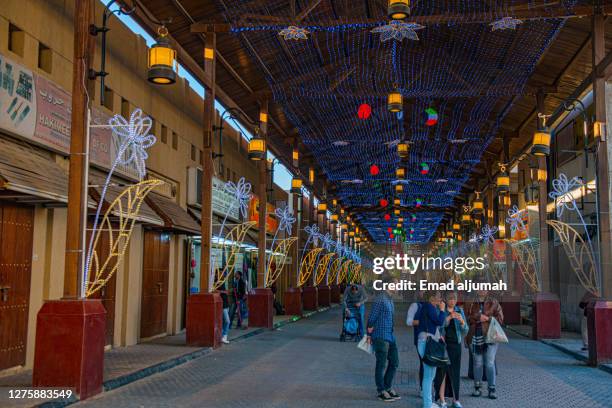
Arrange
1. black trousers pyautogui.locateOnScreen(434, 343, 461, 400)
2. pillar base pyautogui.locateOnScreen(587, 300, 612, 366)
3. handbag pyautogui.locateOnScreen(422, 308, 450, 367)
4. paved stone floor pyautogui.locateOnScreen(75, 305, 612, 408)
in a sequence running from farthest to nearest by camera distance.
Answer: pillar base pyautogui.locateOnScreen(587, 300, 612, 366) < paved stone floor pyautogui.locateOnScreen(75, 305, 612, 408) < black trousers pyautogui.locateOnScreen(434, 343, 461, 400) < handbag pyautogui.locateOnScreen(422, 308, 450, 367)

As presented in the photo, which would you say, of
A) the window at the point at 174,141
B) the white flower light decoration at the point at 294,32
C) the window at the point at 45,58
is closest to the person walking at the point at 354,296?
the window at the point at 174,141

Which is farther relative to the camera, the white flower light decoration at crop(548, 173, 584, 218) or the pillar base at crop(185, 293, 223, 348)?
the pillar base at crop(185, 293, 223, 348)

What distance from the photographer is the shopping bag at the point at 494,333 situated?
10430 millimetres

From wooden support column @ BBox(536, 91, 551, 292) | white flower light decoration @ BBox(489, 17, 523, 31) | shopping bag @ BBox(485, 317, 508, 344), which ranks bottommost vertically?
shopping bag @ BBox(485, 317, 508, 344)

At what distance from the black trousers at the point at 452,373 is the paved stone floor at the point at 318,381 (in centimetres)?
41

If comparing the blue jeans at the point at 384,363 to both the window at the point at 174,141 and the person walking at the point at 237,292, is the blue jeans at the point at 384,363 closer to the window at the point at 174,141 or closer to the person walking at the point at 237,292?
the window at the point at 174,141

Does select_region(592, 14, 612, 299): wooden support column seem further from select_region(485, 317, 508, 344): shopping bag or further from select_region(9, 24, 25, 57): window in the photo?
select_region(9, 24, 25, 57): window

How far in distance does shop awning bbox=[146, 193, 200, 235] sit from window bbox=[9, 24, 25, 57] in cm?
599

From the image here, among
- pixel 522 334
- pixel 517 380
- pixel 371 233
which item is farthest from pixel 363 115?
pixel 371 233

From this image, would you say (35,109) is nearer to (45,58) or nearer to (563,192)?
(45,58)

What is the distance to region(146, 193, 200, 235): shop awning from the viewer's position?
16.9 metres

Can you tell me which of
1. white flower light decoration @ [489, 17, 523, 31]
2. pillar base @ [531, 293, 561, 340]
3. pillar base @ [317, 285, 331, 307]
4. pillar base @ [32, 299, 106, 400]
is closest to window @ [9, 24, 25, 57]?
pillar base @ [32, 299, 106, 400]

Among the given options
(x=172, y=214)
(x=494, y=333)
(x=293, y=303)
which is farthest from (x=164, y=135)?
(x=293, y=303)

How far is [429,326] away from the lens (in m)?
9.27
